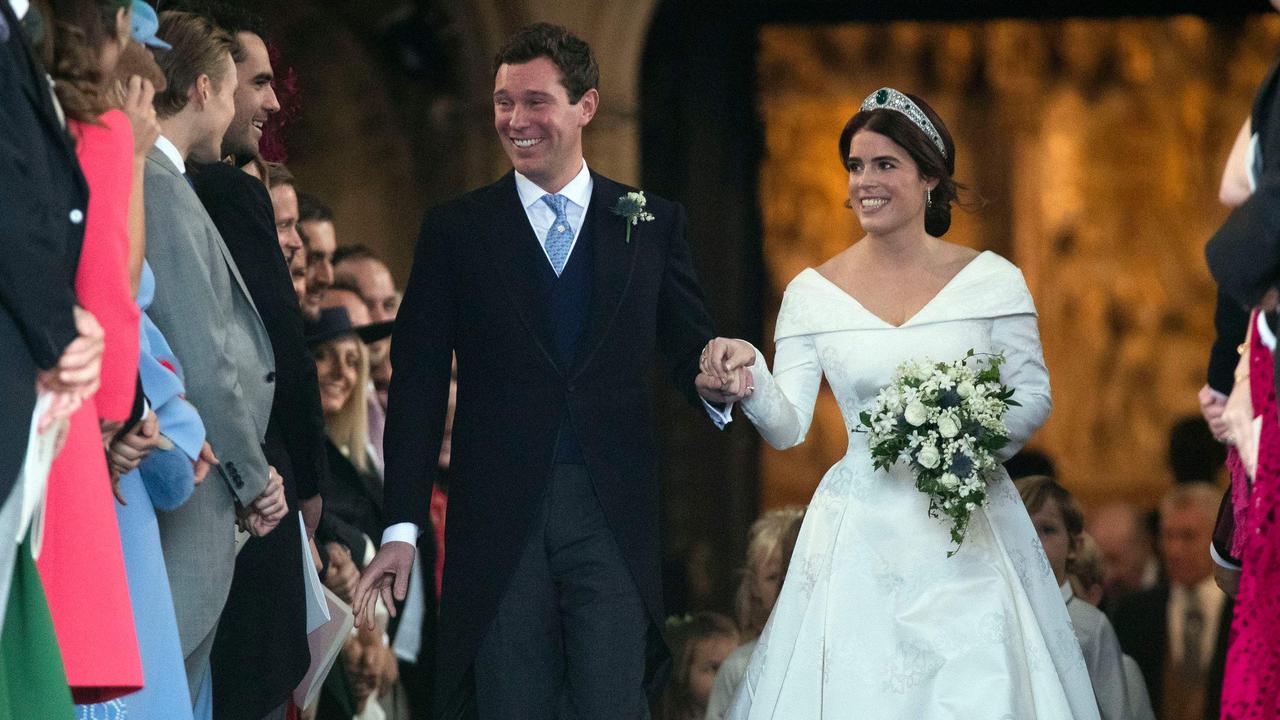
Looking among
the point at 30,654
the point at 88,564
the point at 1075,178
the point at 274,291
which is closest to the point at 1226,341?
the point at 274,291

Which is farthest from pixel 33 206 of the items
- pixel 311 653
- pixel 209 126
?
pixel 311 653

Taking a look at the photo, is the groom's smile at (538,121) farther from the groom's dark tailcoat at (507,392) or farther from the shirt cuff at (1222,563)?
the shirt cuff at (1222,563)

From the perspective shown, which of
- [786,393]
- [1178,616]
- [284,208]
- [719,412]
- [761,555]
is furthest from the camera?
[1178,616]

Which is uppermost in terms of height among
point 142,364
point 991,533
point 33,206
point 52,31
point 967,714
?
point 52,31

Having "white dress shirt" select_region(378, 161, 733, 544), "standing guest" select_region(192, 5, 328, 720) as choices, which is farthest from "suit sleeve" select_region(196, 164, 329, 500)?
"white dress shirt" select_region(378, 161, 733, 544)

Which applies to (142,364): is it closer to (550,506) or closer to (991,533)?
(550,506)

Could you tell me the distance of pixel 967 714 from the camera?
5355 millimetres

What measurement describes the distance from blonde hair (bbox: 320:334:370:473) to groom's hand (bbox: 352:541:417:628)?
178cm

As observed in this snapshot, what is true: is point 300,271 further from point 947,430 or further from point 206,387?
point 947,430

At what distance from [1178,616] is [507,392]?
454 centimetres

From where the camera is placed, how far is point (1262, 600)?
157 inches

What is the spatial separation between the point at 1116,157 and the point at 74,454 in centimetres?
814

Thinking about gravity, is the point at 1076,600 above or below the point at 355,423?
below

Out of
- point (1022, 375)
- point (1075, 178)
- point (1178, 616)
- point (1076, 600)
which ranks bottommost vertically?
point (1178, 616)
